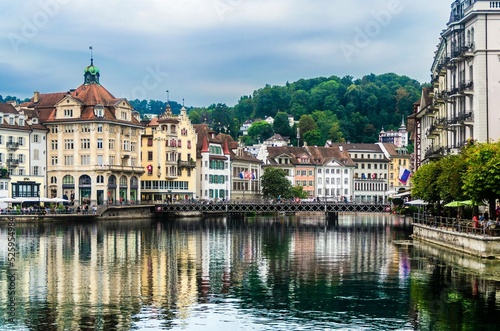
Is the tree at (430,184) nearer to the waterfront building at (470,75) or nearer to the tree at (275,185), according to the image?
the waterfront building at (470,75)

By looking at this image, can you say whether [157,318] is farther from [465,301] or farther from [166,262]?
[166,262]

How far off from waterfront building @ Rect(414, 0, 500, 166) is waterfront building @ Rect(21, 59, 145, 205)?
190 feet

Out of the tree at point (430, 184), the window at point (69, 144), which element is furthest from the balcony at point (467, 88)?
the window at point (69, 144)

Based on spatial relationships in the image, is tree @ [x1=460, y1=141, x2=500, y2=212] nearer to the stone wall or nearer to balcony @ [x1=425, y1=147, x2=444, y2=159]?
the stone wall

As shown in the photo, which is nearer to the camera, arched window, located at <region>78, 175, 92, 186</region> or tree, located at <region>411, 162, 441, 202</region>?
tree, located at <region>411, 162, 441, 202</region>

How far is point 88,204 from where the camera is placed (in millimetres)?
133625

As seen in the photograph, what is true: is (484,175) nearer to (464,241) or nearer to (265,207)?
(464,241)

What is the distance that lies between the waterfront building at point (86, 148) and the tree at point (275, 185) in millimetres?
41044

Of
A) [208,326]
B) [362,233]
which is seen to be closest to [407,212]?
[362,233]

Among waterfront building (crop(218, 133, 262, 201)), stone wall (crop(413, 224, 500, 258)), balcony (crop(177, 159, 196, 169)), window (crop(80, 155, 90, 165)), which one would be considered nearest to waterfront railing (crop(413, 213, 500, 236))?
stone wall (crop(413, 224, 500, 258))

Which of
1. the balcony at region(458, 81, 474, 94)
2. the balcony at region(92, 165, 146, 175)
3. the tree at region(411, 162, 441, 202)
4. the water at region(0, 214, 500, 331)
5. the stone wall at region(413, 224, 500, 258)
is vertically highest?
the balcony at region(458, 81, 474, 94)

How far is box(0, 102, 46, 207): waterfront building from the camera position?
12675 centimetres

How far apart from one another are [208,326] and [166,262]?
24.9 m

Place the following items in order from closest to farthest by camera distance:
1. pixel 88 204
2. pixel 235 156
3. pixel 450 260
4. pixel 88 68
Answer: pixel 450 260 < pixel 88 204 < pixel 88 68 < pixel 235 156
